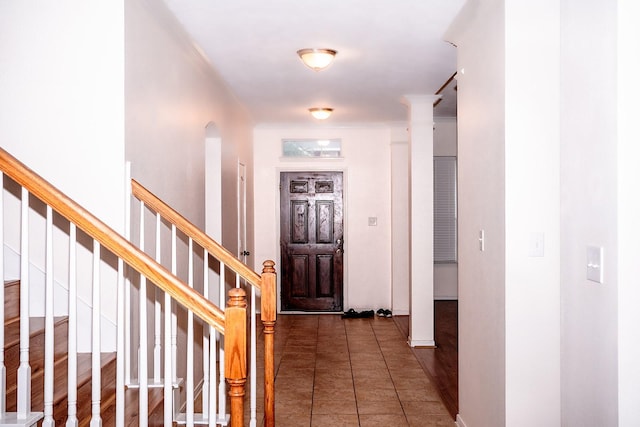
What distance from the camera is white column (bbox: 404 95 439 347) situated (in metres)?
6.08

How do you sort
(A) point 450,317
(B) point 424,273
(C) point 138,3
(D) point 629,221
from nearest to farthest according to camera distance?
(D) point 629,221
(C) point 138,3
(B) point 424,273
(A) point 450,317

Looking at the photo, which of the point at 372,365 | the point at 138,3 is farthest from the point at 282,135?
the point at 138,3

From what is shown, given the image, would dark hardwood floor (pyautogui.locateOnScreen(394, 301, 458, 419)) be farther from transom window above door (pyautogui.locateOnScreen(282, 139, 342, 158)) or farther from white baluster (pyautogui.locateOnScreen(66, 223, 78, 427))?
white baluster (pyautogui.locateOnScreen(66, 223, 78, 427))

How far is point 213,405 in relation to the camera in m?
2.15

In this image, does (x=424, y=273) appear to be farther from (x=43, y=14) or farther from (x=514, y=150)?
(x=43, y=14)

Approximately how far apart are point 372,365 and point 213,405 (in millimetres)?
3318

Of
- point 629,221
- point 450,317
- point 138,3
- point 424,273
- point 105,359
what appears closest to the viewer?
point 629,221

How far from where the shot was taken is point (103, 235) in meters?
2.00

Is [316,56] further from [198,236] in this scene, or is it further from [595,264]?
[595,264]

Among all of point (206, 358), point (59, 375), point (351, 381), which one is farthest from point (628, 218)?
point (351, 381)

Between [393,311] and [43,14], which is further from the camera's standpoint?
[393,311]

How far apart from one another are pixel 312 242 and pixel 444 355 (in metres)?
3.02

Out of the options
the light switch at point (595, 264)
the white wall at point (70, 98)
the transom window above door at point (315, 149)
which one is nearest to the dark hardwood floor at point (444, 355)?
the light switch at point (595, 264)

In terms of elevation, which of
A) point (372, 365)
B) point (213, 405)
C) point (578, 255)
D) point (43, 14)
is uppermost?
point (43, 14)
